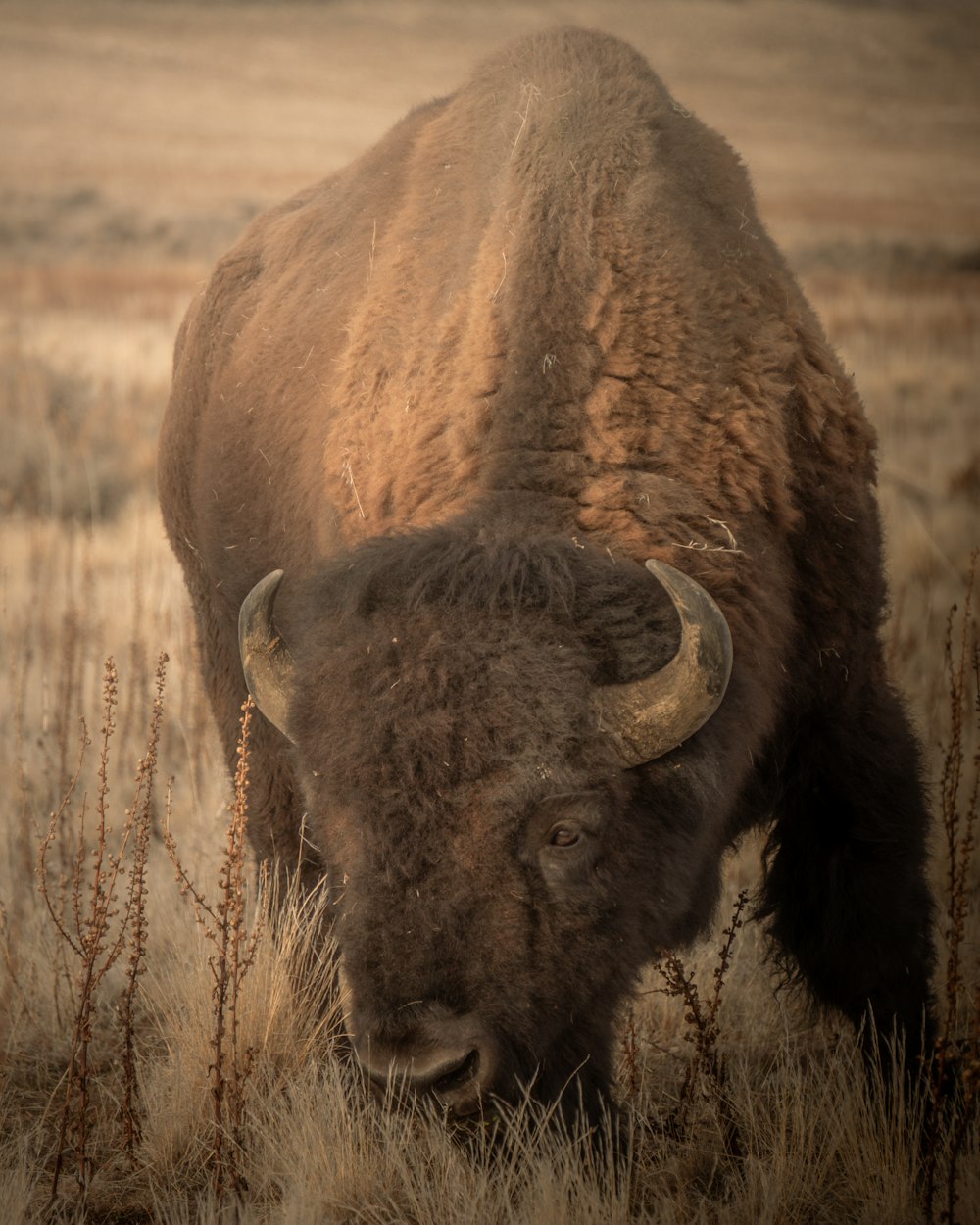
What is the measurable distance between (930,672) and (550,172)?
453 centimetres

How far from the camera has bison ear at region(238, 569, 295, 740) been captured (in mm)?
2939

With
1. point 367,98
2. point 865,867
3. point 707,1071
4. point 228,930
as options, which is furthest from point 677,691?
point 367,98

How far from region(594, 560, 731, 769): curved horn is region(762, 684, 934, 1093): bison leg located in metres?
1.20

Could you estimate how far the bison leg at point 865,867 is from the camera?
3740 mm

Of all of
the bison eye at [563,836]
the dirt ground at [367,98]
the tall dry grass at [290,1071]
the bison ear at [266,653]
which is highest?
the dirt ground at [367,98]

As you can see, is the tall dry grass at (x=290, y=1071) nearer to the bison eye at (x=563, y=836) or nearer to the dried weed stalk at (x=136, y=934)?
the dried weed stalk at (x=136, y=934)

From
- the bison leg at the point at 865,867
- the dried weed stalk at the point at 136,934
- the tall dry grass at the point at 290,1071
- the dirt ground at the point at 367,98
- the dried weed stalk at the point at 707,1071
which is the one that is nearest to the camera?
the tall dry grass at the point at 290,1071

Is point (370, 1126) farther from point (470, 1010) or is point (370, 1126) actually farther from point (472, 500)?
point (472, 500)

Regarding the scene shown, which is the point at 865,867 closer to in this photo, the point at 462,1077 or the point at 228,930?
the point at 462,1077

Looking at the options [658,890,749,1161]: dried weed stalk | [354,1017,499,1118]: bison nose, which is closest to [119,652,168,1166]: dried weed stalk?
[354,1017,499,1118]: bison nose

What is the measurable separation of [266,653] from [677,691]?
101cm

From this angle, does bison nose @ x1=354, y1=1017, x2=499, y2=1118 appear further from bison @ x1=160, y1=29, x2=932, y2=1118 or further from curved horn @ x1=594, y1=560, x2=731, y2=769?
curved horn @ x1=594, y1=560, x2=731, y2=769

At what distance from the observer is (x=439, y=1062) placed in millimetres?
2441

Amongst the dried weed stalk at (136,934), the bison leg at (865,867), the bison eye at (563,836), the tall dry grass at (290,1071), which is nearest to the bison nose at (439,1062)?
the tall dry grass at (290,1071)
